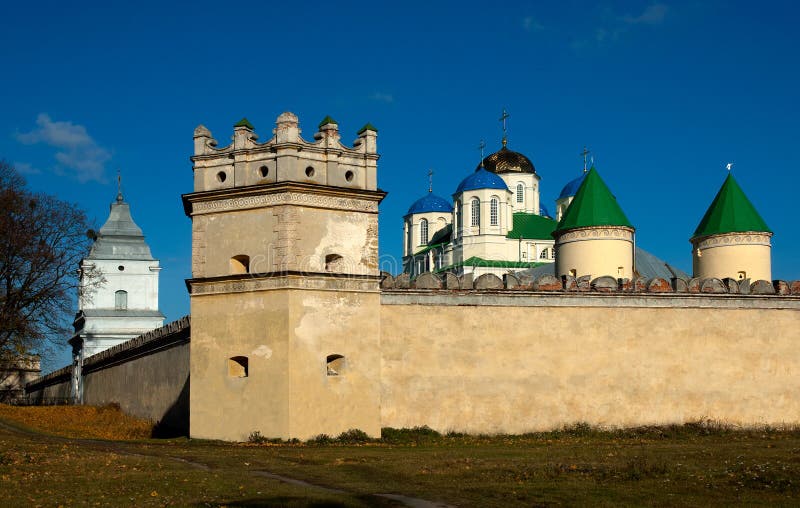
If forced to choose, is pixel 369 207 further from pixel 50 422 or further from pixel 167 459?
pixel 50 422

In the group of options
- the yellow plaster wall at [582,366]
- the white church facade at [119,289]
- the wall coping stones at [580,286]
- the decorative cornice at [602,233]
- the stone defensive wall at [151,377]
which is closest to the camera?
the yellow plaster wall at [582,366]

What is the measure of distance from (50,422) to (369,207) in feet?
46.8

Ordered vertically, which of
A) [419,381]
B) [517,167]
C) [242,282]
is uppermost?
[517,167]

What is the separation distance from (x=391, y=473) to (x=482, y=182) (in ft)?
219

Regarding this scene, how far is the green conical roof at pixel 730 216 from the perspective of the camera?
3678cm

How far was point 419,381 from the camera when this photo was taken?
84.8 ft

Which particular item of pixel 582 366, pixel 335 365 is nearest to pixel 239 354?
pixel 335 365

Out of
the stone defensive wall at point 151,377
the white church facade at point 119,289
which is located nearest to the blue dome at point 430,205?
the white church facade at point 119,289

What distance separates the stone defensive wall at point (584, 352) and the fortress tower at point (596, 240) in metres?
6.86

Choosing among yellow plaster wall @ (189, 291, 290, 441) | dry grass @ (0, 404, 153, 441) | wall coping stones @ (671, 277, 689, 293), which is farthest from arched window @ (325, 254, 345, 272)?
wall coping stones @ (671, 277, 689, 293)

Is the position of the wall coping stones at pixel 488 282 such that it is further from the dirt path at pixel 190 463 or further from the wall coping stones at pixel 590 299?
the dirt path at pixel 190 463

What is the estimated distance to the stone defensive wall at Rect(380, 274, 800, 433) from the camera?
25.9m

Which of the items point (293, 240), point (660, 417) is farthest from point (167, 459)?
point (660, 417)

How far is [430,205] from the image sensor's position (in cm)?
9338
